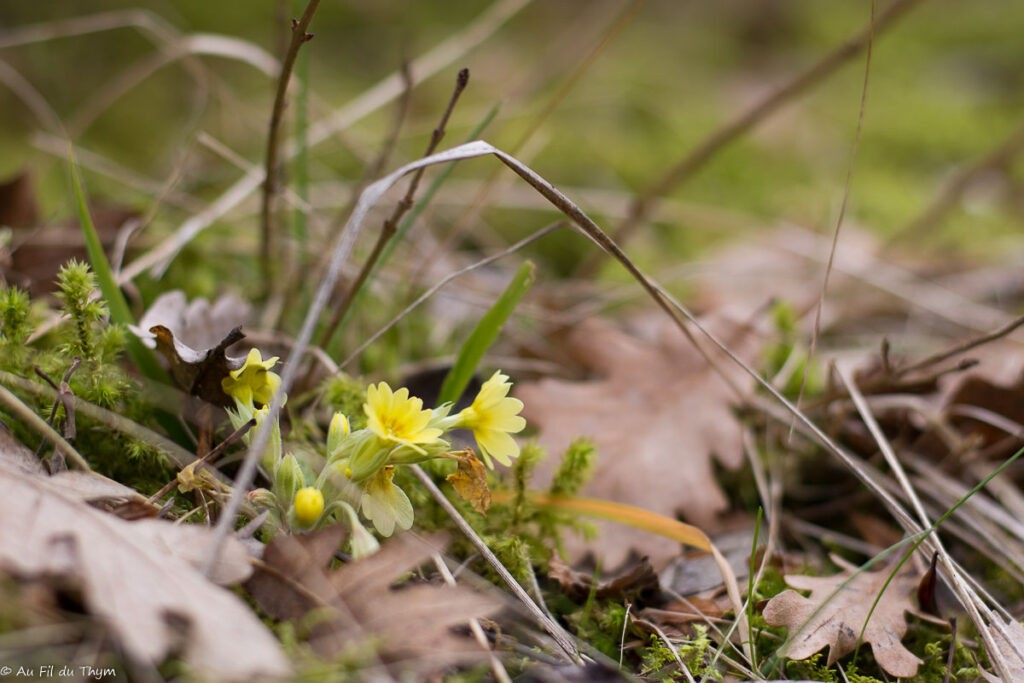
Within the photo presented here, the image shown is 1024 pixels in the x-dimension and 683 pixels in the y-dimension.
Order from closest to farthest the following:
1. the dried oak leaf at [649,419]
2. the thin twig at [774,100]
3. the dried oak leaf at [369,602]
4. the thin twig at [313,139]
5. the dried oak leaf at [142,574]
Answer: the dried oak leaf at [142,574]
the dried oak leaf at [369,602]
the dried oak leaf at [649,419]
the thin twig at [313,139]
the thin twig at [774,100]

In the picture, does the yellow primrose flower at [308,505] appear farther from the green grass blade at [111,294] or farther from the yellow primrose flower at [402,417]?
the green grass blade at [111,294]

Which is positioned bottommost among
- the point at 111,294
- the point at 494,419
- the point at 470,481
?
the point at 470,481

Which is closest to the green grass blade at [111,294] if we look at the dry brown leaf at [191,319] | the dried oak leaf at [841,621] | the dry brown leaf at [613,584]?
the dry brown leaf at [191,319]

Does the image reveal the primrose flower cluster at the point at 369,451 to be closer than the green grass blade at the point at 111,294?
Yes

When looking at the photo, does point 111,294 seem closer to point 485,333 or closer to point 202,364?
point 202,364

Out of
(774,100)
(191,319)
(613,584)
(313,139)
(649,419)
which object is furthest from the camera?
(313,139)

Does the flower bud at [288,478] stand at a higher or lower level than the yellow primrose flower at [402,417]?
lower

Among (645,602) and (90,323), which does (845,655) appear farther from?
(90,323)

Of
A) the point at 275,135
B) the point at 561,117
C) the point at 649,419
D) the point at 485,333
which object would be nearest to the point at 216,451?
the point at 485,333
